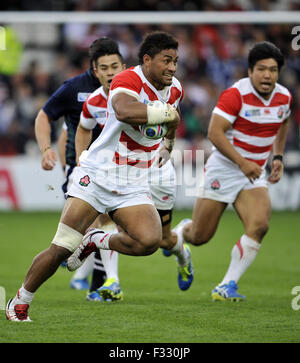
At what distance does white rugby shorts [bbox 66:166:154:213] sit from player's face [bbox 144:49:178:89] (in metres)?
0.91

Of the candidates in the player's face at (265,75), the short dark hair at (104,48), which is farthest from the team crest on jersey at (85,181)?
the player's face at (265,75)

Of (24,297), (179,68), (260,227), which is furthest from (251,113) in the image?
(179,68)

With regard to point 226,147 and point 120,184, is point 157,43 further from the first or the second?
point 226,147

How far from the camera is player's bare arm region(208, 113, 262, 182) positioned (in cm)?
723

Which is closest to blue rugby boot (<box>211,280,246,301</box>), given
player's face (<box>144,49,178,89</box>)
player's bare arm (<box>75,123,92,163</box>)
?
player's bare arm (<box>75,123,92,163</box>)

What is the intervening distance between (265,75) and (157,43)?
5.70ft

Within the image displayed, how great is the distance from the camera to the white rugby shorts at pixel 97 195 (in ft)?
20.2

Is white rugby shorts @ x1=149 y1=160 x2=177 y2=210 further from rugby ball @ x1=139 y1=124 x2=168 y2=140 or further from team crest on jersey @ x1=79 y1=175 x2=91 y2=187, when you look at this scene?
rugby ball @ x1=139 y1=124 x2=168 y2=140

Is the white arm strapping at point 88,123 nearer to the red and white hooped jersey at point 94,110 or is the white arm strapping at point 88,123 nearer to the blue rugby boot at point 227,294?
the red and white hooped jersey at point 94,110

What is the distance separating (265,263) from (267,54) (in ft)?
12.4

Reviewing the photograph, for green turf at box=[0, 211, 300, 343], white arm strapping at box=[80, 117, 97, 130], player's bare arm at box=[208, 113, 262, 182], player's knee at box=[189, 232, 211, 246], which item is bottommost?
green turf at box=[0, 211, 300, 343]

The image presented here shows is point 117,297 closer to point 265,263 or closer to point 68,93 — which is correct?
point 68,93

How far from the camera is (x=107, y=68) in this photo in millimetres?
7395

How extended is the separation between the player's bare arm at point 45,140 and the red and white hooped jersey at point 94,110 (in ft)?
1.30
